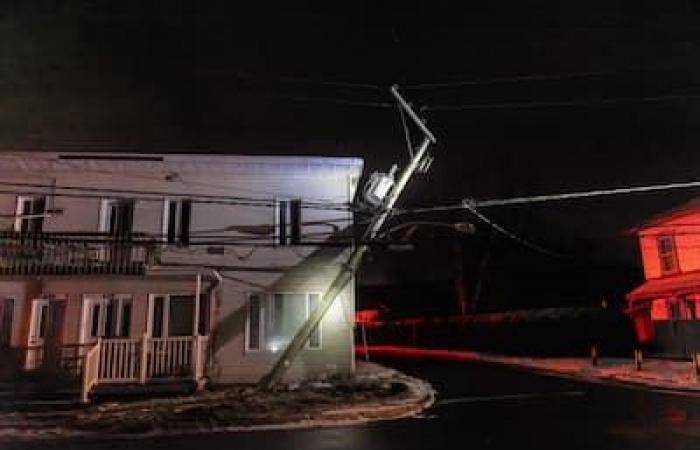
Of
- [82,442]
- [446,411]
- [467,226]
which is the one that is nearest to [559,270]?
[467,226]

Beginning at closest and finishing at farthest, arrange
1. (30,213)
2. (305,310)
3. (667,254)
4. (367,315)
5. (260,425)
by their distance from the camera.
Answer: (260,425)
(305,310)
(30,213)
(667,254)
(367,315)

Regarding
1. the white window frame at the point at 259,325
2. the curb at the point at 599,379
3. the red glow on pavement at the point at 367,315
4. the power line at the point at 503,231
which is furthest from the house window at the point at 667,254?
the red glow on pavement at the point at 367,315

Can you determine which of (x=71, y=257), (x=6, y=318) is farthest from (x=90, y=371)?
(x=6, y=318)

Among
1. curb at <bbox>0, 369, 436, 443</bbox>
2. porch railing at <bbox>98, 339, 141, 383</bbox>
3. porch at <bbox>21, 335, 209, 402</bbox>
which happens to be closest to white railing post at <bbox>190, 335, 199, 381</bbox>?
porch at <bbox>21, 335, 209, 402</bbox>

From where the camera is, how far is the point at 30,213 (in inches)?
791

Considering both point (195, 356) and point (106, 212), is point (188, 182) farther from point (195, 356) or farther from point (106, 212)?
point (195, 356)

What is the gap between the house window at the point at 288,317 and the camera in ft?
64.2

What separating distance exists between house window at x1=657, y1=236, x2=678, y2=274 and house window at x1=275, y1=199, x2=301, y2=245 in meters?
22.1

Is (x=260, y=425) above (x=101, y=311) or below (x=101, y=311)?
below

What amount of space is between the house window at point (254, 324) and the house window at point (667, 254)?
2349 cm

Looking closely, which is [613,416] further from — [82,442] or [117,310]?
[117,310]

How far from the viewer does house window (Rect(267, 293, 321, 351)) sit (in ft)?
64.2

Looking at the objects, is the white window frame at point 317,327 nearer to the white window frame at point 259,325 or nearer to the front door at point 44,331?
the white window frame at point 259,325

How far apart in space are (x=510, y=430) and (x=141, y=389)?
10907 mm
